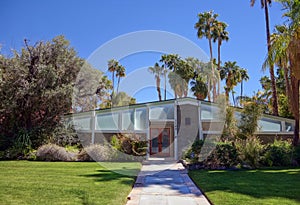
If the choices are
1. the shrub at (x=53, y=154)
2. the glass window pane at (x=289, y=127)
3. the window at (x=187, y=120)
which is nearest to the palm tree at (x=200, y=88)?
the window at (x=187, y=120)

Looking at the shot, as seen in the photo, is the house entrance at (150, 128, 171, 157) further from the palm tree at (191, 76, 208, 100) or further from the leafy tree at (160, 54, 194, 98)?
the leafy tree at (160, 54, 194, 98)

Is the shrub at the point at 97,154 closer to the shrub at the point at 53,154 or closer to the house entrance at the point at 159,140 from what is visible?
the shrub at the point at 53,154

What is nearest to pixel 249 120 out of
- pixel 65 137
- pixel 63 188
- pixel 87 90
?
pixel 63 188

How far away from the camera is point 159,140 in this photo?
62.5 feet

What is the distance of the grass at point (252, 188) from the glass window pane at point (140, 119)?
795 cm

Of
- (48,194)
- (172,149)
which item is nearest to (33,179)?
(48,194)

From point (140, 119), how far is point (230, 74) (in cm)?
1961

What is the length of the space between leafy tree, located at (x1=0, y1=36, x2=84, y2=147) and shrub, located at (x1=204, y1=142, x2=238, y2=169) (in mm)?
10162

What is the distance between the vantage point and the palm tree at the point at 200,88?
28.3 meters

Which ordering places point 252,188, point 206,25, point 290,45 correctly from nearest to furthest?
1. point 252,188
2. point 290,45
3. point 206,25

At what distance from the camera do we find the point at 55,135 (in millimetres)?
15750

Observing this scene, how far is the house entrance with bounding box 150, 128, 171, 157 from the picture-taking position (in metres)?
18.9

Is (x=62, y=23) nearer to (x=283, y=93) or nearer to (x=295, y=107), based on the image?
(x=295, y=107)

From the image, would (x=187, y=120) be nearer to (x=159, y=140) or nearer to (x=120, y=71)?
(x=159, y=140)
